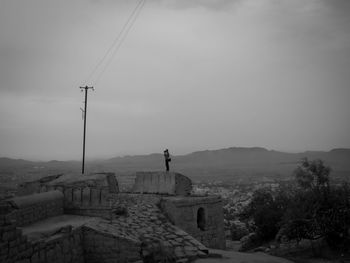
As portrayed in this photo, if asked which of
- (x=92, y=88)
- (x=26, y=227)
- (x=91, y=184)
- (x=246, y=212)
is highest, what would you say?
(x=92, y=88)

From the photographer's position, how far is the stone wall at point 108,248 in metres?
8.55

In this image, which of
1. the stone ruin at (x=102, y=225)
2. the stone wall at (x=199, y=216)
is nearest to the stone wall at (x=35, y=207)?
the stone ruin at (x=102, y=225)

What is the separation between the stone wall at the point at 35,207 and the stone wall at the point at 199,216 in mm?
3768

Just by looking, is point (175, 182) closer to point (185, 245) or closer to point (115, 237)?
point (185, 245)

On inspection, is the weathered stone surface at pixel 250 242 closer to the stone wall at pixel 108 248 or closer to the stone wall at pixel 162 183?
the stone wall at pixel 162 183

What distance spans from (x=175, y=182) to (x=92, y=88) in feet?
43.0

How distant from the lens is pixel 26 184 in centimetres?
1387

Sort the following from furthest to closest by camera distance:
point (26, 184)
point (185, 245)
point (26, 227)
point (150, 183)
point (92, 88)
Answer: point (92, 88) < point (150, 183) < point (26, 184) < point (185, 245) < point (26, 227)

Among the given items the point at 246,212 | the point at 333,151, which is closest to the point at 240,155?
the point at 333,151

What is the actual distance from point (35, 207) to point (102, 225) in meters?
1.94

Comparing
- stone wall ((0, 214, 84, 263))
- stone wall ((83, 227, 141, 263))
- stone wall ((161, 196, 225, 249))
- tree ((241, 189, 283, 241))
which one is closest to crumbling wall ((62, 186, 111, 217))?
stone wall ((83, 227, 141, 263))

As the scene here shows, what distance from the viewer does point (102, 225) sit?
912 centimetres

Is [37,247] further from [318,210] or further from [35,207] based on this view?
[318,210]

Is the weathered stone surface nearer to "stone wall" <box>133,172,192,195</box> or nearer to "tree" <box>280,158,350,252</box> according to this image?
"tree" <box>280,158,350,252</box>
